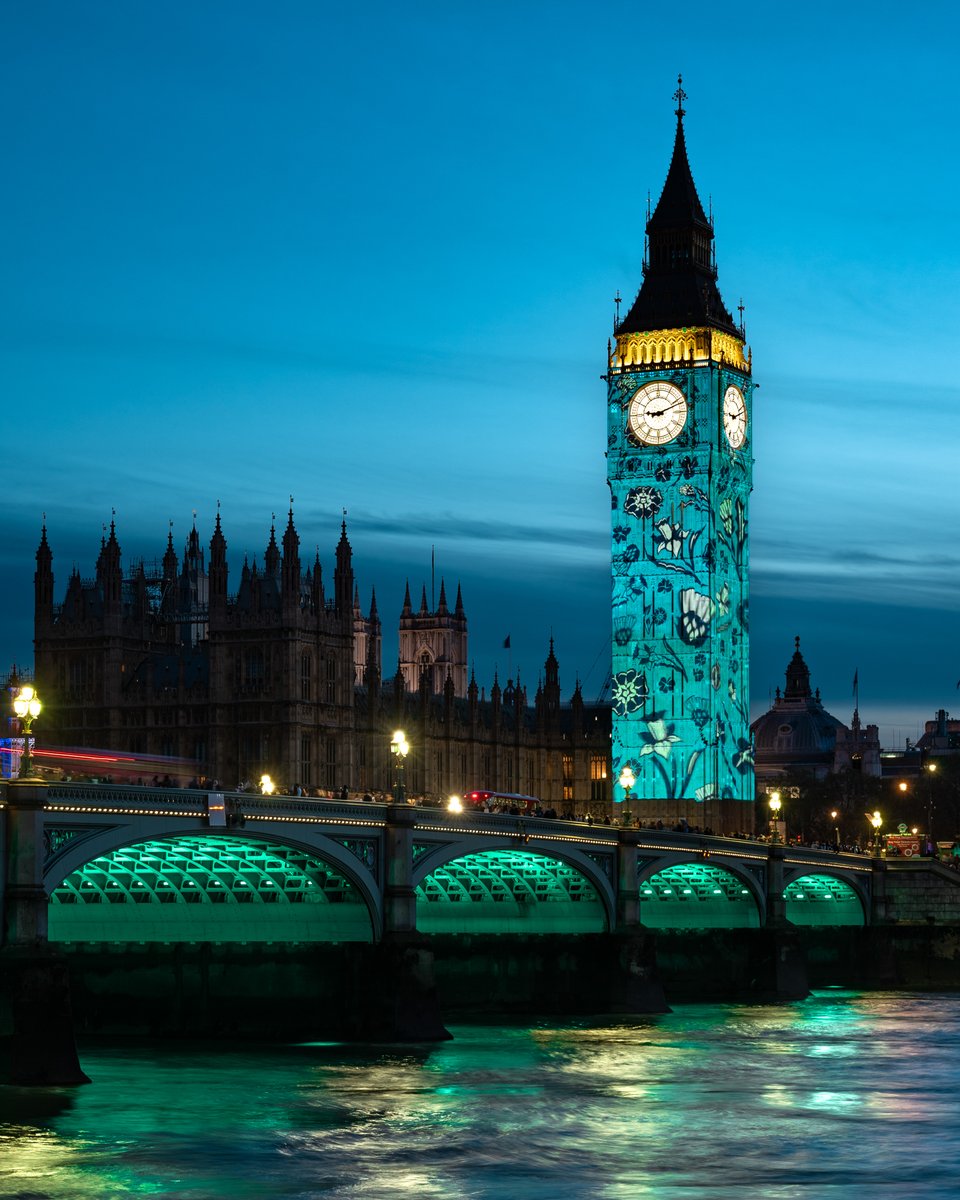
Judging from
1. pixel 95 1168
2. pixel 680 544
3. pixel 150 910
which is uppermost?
pixel 680 544

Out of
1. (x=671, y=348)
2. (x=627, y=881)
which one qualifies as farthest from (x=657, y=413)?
(x=627, y=881)

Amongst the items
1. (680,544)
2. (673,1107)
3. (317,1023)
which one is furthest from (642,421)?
(673,1107)

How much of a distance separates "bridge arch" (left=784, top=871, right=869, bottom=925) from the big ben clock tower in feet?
49.7

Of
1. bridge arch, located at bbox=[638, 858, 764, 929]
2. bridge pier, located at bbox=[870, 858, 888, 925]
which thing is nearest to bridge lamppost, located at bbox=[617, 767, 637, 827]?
bridge arch, located at bbox=[638, 858, 764, 929]

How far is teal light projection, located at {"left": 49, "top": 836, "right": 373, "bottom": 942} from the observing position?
66000mm

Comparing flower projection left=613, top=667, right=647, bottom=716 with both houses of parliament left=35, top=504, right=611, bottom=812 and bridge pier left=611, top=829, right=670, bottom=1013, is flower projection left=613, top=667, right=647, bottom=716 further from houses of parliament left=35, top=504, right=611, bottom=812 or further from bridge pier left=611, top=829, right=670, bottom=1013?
bridge pier left=611, top=829, right=670, bottom=1013

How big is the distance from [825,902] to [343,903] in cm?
4757

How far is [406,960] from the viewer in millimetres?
66812

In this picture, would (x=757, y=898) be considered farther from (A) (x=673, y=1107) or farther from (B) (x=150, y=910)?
(A) (x=673, y=1107)

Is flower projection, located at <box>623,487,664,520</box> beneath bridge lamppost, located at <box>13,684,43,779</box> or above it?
above

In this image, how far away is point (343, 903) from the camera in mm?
68812

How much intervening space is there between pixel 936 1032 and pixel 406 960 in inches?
795

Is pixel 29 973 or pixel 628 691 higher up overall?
pixel 628 691

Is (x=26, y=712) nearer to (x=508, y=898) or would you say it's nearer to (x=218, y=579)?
(x=508, y=898)
